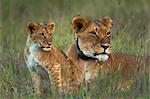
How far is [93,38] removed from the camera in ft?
27.2

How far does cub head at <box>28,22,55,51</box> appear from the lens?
26.7 feet

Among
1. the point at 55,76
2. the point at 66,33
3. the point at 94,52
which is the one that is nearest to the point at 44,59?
the point at 55,76

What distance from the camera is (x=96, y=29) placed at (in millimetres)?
8320

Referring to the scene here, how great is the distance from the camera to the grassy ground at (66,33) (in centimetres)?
827

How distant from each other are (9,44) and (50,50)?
255 cm

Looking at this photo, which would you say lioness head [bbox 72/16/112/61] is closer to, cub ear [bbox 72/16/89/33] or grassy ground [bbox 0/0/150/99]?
cub ear [bbox 72/16/89/33]

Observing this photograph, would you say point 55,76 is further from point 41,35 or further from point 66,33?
point 66,33

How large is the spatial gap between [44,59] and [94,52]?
18.2 inches

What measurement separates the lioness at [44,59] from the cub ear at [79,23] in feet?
0.71

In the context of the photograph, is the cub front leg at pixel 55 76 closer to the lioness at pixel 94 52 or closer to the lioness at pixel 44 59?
the lioness at pixel 44 59

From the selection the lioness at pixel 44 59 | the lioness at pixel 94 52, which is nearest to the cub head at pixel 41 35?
the lioness at pixel 44 59

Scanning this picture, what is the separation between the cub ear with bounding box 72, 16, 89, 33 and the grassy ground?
1.72ft

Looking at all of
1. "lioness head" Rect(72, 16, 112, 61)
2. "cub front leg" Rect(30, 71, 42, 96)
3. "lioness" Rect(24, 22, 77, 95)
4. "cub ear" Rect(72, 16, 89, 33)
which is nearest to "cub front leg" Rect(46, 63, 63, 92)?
"lioness" Rect(24, 22, 77, 95)

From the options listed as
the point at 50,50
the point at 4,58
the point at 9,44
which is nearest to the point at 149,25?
the point at 9,44
